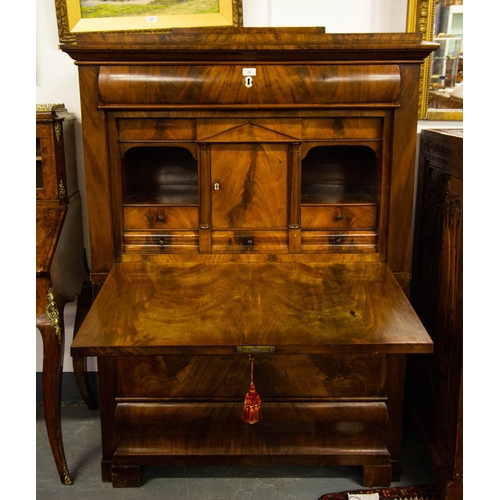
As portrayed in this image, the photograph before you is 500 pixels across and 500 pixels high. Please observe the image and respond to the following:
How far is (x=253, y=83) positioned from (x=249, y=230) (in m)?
0.53

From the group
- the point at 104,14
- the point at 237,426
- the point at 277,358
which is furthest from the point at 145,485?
the point at 104,14

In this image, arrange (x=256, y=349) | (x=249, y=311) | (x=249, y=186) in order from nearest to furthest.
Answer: (x=256, y=349)
(x=249, y=311)
(x=249, y=186)

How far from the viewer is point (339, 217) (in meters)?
2.17

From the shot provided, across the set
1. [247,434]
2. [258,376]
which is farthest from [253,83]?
[247,434]

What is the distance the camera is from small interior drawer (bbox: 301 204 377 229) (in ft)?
7.11

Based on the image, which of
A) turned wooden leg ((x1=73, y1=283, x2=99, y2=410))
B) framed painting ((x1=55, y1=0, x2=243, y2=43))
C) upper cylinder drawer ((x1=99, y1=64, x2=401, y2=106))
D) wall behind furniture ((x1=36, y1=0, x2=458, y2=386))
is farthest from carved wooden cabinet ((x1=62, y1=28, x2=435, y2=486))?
turned wooden leg ((x1=73, y1=283, x2=99, y2=410))

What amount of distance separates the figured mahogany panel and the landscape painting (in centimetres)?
143

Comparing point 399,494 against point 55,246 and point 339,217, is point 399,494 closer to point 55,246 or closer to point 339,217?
point 339,217

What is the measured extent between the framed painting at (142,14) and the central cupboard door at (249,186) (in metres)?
0.68

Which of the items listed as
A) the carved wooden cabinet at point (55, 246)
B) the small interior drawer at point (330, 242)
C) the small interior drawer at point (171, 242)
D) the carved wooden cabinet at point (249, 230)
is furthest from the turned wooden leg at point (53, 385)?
the small interior drawer at point (330, 242)

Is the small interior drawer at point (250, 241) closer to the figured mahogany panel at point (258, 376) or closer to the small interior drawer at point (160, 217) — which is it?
the small interior drawer at point (160, 217)

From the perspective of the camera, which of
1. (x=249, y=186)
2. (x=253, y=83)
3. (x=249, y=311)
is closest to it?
(x=249, y=311)

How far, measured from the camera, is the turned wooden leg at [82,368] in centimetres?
270

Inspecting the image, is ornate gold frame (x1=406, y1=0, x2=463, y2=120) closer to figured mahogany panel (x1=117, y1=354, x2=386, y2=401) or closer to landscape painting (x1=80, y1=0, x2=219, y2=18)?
landscape painting (x1=80, y1=0, x2=219, y2=18)
